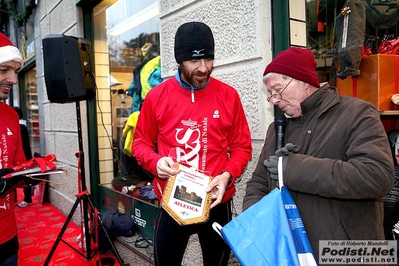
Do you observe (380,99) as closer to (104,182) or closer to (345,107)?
(345,107)

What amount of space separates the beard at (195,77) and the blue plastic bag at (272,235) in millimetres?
807

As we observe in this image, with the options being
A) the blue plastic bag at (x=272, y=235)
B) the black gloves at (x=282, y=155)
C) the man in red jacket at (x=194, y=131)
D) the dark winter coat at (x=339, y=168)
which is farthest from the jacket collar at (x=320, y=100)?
the man in red jacket at (x=194, y=131)

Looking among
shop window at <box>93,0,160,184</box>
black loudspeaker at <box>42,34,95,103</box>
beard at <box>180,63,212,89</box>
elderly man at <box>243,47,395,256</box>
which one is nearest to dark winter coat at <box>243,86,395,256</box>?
elderly man at <box>243,47,395,256</box>

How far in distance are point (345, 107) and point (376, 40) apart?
1871mm

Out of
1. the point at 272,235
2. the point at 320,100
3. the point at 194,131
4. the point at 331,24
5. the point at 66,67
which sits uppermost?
the point at 331,24

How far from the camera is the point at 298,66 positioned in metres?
1.43

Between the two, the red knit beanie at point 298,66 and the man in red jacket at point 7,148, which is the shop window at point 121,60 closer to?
the man in red jacket at point 7,148

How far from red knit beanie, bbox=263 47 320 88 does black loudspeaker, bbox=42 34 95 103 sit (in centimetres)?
224

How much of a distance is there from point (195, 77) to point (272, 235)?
962mm

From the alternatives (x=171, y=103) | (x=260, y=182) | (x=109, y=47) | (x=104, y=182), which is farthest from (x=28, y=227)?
(x=260, y=182)

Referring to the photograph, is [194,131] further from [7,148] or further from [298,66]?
[7,148]

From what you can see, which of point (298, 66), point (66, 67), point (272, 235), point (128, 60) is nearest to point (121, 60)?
point (128, 60)

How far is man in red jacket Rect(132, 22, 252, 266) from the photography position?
1.87 meters

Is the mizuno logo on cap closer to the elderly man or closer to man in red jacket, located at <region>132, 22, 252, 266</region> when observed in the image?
man in red jacket, located at <region>132, 22, 252, 266</region>
